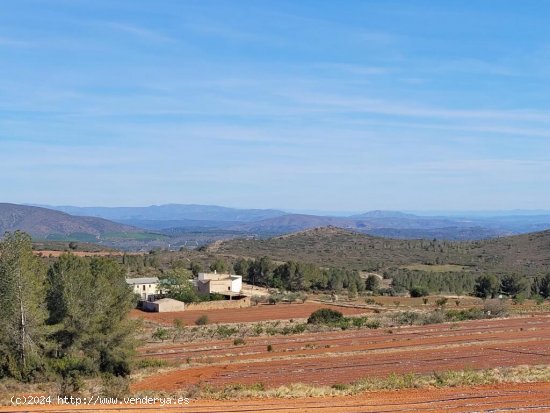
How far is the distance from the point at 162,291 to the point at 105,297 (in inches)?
1902

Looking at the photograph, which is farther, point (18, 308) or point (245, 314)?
point (245, 314)

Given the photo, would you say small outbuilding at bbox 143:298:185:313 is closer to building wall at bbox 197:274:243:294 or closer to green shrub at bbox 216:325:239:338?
building wall at bbox 197:274:243:294

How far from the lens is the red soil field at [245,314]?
61.9 metres

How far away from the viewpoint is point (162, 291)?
80.0 meters

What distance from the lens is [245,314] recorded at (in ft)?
217

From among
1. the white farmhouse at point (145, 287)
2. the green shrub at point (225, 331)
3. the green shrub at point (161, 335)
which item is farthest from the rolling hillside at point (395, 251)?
the green shrub at point (161, 335)

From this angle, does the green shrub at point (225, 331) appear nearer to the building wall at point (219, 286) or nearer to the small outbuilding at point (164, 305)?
the small outbuilding at point (164, 305)

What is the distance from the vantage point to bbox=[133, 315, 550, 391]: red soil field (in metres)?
30.0

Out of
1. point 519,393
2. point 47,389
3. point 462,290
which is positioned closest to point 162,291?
point 462,290

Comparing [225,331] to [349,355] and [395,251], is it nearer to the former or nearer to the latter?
[349,355]

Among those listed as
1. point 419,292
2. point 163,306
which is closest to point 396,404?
point 163,306

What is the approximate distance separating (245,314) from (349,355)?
97.5 ft

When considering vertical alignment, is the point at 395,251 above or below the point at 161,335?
above

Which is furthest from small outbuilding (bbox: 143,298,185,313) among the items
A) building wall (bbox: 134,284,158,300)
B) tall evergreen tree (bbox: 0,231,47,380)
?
tall evergreen tree (bbox: 0,231,47,380)
